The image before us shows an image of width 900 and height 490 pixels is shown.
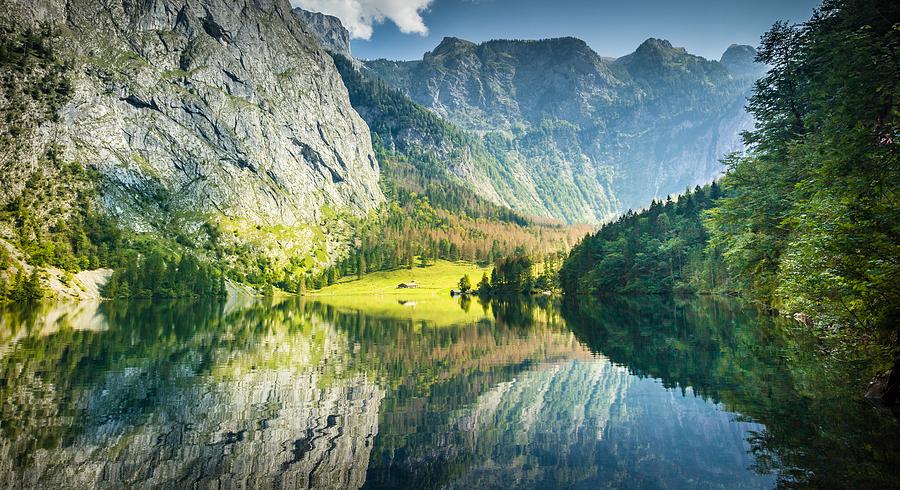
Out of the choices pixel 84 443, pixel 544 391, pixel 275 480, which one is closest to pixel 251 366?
pixel 84 443

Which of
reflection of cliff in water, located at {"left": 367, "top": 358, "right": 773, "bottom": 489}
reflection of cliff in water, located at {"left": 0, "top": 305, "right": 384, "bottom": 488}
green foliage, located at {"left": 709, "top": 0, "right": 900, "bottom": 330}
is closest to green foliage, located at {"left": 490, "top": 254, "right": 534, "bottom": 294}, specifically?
green foliage, located at {"left": 709, "top": 0, "right": 900, "bottom": 330}

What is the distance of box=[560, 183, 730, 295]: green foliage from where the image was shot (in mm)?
129000

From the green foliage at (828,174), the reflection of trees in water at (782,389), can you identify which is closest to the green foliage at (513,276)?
the green foliage at (828,174)

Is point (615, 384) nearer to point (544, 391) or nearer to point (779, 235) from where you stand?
point (544, 391)

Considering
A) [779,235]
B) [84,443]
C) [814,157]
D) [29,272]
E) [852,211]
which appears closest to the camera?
[84,443]

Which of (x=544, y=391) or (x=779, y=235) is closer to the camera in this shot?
(x=544, y=391)

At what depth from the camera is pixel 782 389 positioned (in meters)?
23.7

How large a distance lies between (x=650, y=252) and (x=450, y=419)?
12816 centimetres

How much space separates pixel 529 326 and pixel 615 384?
3682 centimetres

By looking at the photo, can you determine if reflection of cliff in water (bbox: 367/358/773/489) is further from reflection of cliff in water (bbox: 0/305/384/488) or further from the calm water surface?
reflection of cliff in water (bbox: 0/305/384/488)

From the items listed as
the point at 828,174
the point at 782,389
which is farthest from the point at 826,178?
the point at 782,389

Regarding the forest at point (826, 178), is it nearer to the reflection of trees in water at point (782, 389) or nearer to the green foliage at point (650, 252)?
the reflection of trees in water at point (782, 389)

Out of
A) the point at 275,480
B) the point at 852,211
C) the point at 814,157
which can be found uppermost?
the point at 814,157

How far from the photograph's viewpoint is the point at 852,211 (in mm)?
20219
